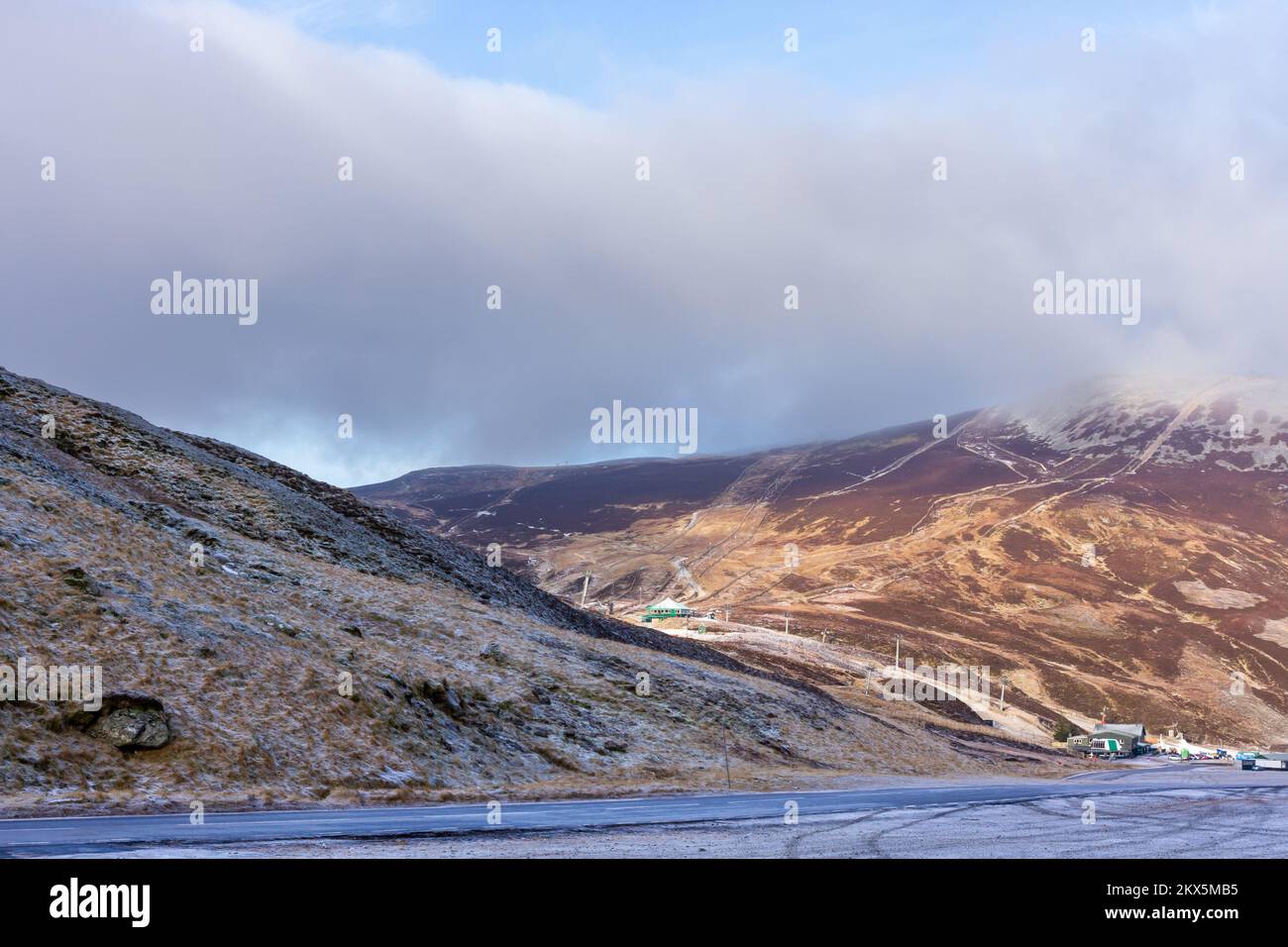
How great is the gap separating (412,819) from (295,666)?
1594 centimetres

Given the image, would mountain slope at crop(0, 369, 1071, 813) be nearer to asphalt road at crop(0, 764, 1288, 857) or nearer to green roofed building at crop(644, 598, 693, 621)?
asphalt road at crop(0, 764, 1288, 857)

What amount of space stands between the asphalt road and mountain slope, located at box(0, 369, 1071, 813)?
11.5 feet

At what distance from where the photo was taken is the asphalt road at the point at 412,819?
16234mm

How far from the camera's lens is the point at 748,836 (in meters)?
19.2

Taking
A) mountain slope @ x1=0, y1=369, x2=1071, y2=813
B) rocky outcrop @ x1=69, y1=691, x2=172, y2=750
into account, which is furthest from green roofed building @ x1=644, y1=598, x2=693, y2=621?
rocky outcrop @ x1=69, y1=691, x2=172, y2=750

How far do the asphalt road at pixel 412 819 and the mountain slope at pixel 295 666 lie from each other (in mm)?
3498

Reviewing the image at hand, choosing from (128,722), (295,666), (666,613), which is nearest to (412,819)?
(128,722)

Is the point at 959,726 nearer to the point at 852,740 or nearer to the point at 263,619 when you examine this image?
the point at 852,740

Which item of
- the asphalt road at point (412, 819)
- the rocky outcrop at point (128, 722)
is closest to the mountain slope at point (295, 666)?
the rocky outcrop at point (128, 722)

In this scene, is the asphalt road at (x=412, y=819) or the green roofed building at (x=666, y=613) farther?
the green roofed building at (x=666, y=613)

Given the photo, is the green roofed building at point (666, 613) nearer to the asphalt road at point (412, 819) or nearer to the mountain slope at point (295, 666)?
the mountain slope at point (295, 666)

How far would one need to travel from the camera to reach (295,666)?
35.8 m
